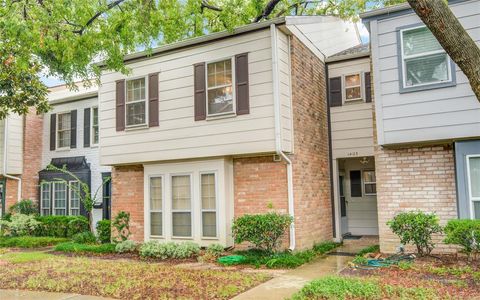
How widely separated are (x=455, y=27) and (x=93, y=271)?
787cm

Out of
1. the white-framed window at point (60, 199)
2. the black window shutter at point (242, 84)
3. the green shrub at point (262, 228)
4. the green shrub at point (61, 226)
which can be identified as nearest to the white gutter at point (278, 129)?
the green shrub at point (262, 228)

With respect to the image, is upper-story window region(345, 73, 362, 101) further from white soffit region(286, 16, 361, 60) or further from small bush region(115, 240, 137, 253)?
small bush region(115, 240, 137, 253)

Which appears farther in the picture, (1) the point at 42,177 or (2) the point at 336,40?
(1) the point at 42,177

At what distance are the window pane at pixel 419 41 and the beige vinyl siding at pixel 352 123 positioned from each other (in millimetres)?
2802

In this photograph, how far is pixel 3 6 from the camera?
9.41 m

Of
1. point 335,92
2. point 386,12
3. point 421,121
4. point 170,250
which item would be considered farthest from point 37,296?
point 335,92

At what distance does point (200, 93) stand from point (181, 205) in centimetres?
314

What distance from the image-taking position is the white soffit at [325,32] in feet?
36.9

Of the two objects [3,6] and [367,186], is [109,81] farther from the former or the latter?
[367,186]

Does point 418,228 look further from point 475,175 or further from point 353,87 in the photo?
point 353,87

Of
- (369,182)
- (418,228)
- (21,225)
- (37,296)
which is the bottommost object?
(37,296)

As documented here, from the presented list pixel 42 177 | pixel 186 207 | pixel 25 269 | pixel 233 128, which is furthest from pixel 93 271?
pixel 42 177

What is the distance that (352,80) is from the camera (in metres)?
12.7

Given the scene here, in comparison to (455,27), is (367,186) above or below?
below
